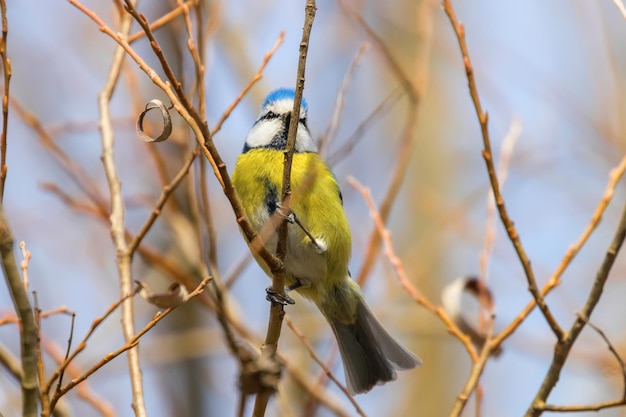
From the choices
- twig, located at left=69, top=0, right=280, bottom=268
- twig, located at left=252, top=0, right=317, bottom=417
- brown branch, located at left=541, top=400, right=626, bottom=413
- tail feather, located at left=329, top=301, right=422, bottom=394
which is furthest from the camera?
tail feather, located at left=329, top=301, right=422, bottom=394

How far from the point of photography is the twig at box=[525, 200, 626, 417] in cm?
252

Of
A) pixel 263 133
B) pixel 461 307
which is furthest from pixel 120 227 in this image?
pixel 461 307

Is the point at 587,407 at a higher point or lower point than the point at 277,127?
lower

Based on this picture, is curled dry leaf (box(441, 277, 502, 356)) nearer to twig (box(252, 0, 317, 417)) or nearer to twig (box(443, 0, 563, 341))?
twig (box(443, 0, 563, 341))

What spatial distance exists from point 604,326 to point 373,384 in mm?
2879

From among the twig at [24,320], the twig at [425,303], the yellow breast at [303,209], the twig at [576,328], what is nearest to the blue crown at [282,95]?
the yellow breast at [303,209]

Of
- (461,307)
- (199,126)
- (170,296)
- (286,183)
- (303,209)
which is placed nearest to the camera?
(199,126)

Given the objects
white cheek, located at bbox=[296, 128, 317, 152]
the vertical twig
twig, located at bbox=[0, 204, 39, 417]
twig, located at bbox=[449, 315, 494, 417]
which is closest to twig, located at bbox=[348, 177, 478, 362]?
twig, located at bbox=[449, 315, 494, 417]

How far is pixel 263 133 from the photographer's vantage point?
13.2ft

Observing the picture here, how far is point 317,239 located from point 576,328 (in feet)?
4.49

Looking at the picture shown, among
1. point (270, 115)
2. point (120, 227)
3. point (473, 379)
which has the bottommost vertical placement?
point (473, 379)

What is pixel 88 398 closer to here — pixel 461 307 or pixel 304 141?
pixel 461 307

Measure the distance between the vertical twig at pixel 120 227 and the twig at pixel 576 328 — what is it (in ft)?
4.25

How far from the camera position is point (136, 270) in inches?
253
